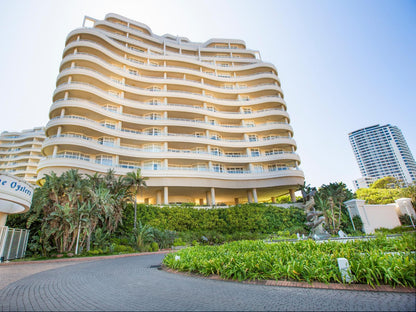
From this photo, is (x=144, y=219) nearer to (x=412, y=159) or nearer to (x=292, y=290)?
(x=292, y=290)

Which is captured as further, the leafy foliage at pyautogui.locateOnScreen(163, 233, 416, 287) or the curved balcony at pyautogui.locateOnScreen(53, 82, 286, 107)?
the curved balcony at pyautogui.locateOnScreen(53, 82, 286, 107)

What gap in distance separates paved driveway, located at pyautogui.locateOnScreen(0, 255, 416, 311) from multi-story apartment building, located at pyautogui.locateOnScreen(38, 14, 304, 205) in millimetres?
28432

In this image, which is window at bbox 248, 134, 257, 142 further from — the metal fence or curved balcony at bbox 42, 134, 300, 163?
the metal fence

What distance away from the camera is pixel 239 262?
8250 millimetres

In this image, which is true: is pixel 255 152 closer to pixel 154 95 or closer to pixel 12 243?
pixel 154 95

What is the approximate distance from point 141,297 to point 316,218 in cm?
1959

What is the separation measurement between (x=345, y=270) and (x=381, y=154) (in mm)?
179069

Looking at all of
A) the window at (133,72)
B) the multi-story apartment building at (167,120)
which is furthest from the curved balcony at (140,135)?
the window at (133,72)

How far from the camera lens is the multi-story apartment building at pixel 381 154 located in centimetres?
13488

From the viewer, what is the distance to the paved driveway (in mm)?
4938

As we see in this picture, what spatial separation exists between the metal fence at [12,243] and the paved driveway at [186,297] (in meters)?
10.8

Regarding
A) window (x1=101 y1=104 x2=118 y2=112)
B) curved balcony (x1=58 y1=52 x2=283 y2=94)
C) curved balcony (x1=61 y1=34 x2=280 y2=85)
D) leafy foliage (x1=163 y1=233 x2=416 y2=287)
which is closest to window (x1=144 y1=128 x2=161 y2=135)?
window (x1=101 y1=104 x2=118 y2=112)

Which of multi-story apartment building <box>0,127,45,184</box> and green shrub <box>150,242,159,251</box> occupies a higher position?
multi-story apartment building <box>0,127,45,184</box>

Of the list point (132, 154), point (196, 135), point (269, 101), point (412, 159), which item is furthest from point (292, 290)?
point (412, 159)
